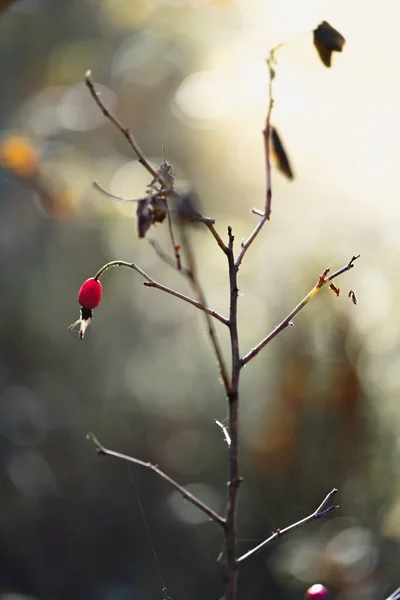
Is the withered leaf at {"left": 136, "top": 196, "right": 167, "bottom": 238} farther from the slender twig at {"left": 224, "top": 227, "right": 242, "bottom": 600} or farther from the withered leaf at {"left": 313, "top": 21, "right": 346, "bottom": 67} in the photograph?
the withered leaf at {"left": 313, "top": 21, "right": 346, "bottom": 67}

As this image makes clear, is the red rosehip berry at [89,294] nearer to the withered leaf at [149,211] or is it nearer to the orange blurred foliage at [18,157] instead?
the withered leaf at [149,211]

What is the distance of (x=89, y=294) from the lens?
0.48m

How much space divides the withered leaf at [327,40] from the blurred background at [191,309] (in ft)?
3.33

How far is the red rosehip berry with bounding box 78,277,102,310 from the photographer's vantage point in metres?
0.48

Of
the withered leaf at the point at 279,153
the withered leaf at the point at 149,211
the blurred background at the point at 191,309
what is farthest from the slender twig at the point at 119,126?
the blurred background at the point at 191,309

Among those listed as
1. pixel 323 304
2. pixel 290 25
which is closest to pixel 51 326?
pixel 323 304

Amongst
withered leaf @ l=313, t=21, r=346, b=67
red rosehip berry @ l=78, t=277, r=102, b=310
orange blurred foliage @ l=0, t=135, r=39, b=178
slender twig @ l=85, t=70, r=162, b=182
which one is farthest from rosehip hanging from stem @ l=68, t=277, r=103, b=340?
orange blurred foliage @ l=0, t=135, r=39, b=178

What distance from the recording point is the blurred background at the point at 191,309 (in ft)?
6.39

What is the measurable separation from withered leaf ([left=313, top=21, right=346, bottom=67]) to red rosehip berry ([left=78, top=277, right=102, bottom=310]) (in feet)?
0.82

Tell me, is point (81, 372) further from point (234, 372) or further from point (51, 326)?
point (234, 372)

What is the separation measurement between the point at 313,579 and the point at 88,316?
1.44m

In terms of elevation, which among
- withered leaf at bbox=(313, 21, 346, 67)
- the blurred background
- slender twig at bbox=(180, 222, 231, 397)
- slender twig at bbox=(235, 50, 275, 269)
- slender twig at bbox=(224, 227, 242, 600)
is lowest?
slender twig at bbox=(224, 227, 242, 600)

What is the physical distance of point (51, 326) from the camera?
309cm

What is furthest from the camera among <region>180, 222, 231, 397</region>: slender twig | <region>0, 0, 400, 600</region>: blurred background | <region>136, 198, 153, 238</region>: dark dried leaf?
<region>0, 0, 400, 600</region>: blurred background
